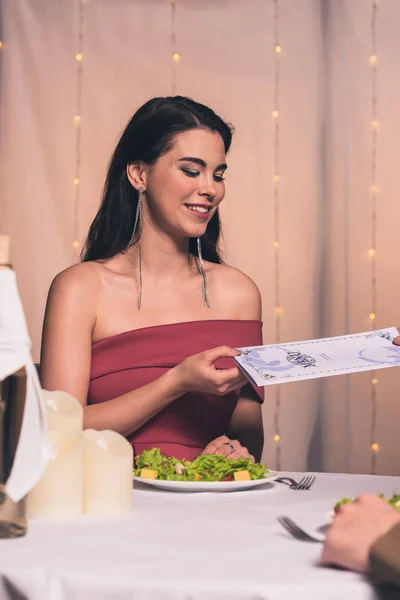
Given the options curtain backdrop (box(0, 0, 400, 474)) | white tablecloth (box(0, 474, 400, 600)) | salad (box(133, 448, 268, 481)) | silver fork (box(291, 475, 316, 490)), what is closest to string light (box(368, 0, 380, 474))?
curtain backdrop (box(0, 0, 400, 474))

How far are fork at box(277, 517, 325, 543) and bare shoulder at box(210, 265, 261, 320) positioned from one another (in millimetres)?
1477

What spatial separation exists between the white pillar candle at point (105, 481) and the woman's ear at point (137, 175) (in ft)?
4.60

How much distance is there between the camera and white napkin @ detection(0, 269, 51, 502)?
3.51 ft

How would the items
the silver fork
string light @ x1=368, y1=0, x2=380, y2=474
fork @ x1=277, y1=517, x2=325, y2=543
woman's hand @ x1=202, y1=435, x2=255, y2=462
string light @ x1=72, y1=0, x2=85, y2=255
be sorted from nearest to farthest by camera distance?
fork @ x1=277, y1=517, x2=325, y2=543
the silver fork
woman's hand @ x1=202, y1=435, x2=255, y2=462
string light @ x1=368, y1=0, x2=380, y2=474
string light @ x1=72, y1=0, x2=85, y2=255

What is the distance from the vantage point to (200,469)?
1549 mm

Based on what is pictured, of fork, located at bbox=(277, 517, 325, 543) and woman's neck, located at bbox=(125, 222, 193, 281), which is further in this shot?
woman's neck, located at bbox=(125, 222, 193, 281)

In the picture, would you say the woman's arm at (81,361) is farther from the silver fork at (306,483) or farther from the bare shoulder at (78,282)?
the silver fork at (306,483)

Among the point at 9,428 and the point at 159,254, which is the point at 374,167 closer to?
the point at 159,254

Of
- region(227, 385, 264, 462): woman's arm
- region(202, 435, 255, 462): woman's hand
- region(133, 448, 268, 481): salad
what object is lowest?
region(227, 385, 264, 462): woman's arm

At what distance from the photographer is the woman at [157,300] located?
2.27m

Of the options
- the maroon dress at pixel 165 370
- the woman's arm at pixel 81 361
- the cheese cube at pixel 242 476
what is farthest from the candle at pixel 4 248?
the maroon dress at pixel 165 370

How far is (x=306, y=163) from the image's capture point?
403 centimetres

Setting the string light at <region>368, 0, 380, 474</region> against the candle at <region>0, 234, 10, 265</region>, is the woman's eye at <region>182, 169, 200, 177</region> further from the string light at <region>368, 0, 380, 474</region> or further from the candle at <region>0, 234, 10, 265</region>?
the string light at <region>368, 0, 380, 474</region>

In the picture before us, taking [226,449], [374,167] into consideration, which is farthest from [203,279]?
[374,167]
